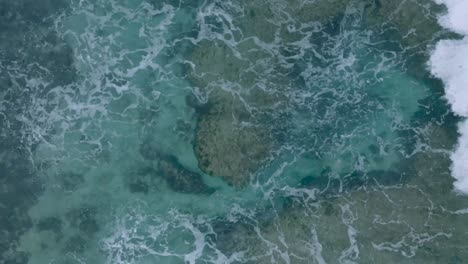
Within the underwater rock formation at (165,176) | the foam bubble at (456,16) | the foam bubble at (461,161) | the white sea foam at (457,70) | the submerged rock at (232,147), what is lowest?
the underwater rock formation at (165,176)

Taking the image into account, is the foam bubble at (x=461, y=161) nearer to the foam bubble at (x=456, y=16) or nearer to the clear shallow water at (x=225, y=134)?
the clear shallow water at (x=225, y=134)

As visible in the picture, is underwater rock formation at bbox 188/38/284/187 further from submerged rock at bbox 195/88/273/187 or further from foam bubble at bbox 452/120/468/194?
foam bubble at bbox 452/120/468/194

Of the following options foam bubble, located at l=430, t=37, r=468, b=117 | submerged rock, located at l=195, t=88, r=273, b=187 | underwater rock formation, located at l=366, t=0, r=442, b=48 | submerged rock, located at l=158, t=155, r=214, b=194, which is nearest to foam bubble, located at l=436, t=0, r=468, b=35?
underwater rock formation, located at l=366, t=0, r=442, b=48

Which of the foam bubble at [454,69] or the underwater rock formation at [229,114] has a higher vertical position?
the foam bubble at [454,69]

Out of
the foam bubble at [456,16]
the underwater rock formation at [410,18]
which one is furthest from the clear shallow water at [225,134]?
the foam bubble at [456,16]

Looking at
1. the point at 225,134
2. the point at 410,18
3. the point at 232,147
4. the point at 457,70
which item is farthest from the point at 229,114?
the point at 457,70
